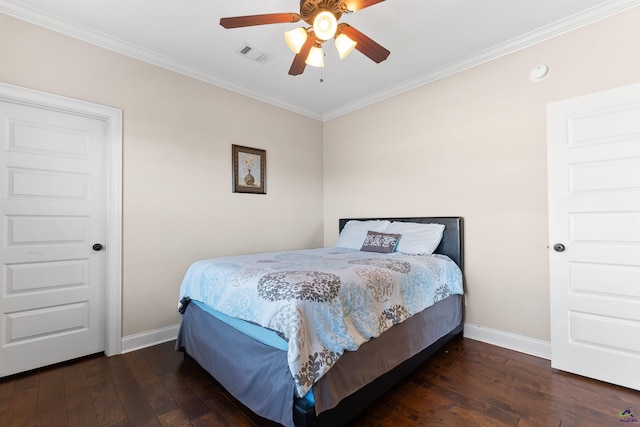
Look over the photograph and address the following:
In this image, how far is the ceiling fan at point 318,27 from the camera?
168cm

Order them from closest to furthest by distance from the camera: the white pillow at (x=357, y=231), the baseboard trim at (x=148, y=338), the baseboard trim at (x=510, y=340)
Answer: the baseboard trim at (x=510, y=340)
the baseboard trim at (x=148, y=338)
the white pillow at (x=357, y=231)

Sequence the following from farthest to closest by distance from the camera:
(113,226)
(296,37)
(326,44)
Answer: (326,44) → (113,226) → (296,37)

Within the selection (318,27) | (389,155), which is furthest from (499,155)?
(318,27)

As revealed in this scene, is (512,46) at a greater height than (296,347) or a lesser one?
greater

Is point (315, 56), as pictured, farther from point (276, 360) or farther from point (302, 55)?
point (276, 360)

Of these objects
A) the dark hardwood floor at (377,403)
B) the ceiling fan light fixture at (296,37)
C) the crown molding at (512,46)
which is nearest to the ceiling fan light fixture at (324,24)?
the ceiling fan light fixture at (296,37)

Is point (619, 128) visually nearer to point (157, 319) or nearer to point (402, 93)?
point (402, 93)

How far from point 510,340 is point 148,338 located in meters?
3.27

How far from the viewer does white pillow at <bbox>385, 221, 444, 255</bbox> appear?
283cm

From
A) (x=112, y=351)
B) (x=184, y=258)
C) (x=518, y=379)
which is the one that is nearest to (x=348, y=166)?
(x=184, y=258)

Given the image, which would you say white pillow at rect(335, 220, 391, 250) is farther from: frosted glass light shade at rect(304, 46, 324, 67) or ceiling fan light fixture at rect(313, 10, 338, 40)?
ceiling fan light fixture at rect(313, 10, 338, 40)

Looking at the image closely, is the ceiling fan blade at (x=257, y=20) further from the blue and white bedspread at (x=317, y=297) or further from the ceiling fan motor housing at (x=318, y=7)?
the blue and white bedspread at (x=317, y=297)

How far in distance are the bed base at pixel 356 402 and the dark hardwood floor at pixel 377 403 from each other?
3.3 inches

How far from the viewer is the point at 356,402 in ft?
5.27
